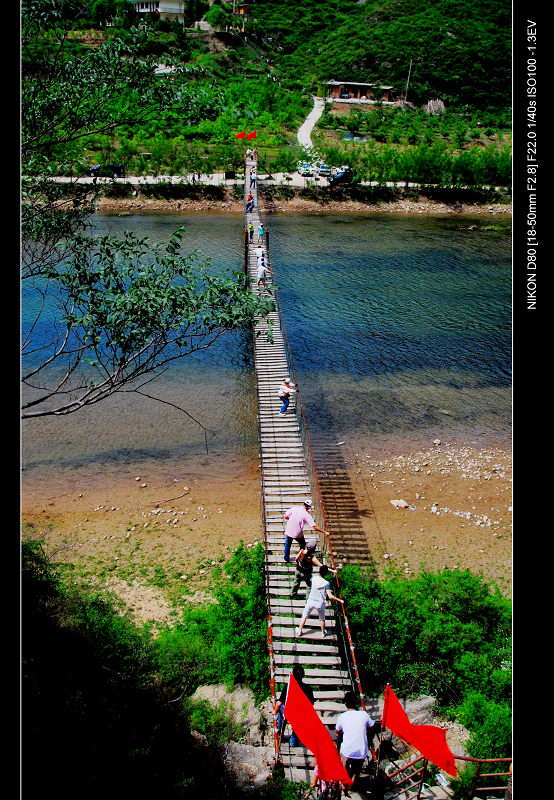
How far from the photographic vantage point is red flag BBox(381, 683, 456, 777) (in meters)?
7.45

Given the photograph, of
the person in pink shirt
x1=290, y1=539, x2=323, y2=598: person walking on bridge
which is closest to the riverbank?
the person in pink shirt

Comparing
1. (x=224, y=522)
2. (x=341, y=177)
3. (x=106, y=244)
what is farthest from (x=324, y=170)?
(x=106, y=244)

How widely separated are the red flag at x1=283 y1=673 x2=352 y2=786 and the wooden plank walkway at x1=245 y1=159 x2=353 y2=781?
133 cm

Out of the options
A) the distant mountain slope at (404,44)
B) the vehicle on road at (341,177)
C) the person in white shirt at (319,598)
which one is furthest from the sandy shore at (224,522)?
the distant mountain slope at (404,44)

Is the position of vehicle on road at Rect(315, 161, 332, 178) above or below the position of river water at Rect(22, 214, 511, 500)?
above

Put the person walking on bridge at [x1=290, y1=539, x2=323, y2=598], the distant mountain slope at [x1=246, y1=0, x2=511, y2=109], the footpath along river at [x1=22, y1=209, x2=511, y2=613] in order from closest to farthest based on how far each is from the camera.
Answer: the person walking on bridge at [x1=290, y1=539, x2=323, y2=598]
the footpath along river at [x1=22, y1=209, x2=511, y2=613]
the distant mountain slope at [x1=246, y1=0, x2=511, y2=109]

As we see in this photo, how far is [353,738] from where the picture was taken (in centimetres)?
801

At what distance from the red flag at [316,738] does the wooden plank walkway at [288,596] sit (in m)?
1.33

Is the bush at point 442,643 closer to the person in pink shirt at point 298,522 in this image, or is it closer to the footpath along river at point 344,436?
the person in pink shirt at point 298,522

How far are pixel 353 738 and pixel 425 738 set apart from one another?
3.29 feet

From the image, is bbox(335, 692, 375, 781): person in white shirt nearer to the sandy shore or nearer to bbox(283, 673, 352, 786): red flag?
bbox(283, 673, 352, 786): red flag
